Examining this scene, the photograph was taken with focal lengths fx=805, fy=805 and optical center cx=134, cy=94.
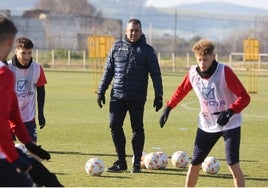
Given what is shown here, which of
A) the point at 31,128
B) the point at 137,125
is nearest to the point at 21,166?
the point at 31,128

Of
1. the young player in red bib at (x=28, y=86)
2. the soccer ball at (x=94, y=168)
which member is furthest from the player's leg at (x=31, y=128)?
the soccer ball at (x=94, y=168)

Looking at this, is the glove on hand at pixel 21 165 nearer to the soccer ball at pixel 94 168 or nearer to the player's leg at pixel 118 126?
the soccer ball at pixel 94 168

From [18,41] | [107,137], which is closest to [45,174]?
[18,41]

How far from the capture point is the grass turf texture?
1095 cm

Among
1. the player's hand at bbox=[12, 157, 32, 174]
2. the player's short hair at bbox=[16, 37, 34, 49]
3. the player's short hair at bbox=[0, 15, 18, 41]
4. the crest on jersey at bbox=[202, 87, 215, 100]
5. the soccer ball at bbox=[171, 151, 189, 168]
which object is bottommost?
the soccer ball at bbox=[171, 151, 189, 168]

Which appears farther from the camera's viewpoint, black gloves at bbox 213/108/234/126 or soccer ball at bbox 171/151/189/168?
soccer ball at bbox 171/151/189/168

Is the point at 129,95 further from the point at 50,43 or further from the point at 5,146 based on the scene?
the point at 50,43

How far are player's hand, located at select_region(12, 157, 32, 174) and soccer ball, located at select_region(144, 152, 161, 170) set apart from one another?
5345mm

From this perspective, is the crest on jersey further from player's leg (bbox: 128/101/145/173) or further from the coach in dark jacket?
player's leg (bbox: 128/101/145/173)

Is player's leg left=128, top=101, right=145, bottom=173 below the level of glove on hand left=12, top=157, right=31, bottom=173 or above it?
below

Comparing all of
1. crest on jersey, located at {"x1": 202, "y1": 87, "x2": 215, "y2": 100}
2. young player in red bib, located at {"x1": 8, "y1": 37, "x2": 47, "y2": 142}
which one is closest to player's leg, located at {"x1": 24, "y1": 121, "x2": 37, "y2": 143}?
young player in red bib, located at {"x1": 8, "y1": 37, "x2": 47, "y2": 142}

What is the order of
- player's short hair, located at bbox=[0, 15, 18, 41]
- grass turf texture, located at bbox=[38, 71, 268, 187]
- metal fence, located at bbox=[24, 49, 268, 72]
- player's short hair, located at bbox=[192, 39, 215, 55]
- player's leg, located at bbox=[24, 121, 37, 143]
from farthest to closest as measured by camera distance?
1. metal fence, located at bbox=[24, 49, 268, 72]
2. grass turf texture, located at bbox=[38, 71, 268, 187]
3. player's leg, located at bbox=[24, 121, 37, 143]
4. player's short hair, located at bbox=[192, 39, 215, 55]
5. player's short hair, located at bbox=[0, 15, 18, 41]

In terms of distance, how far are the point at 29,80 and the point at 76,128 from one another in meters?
6.80

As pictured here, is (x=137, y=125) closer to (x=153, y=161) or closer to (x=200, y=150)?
(x=153, y=161)
